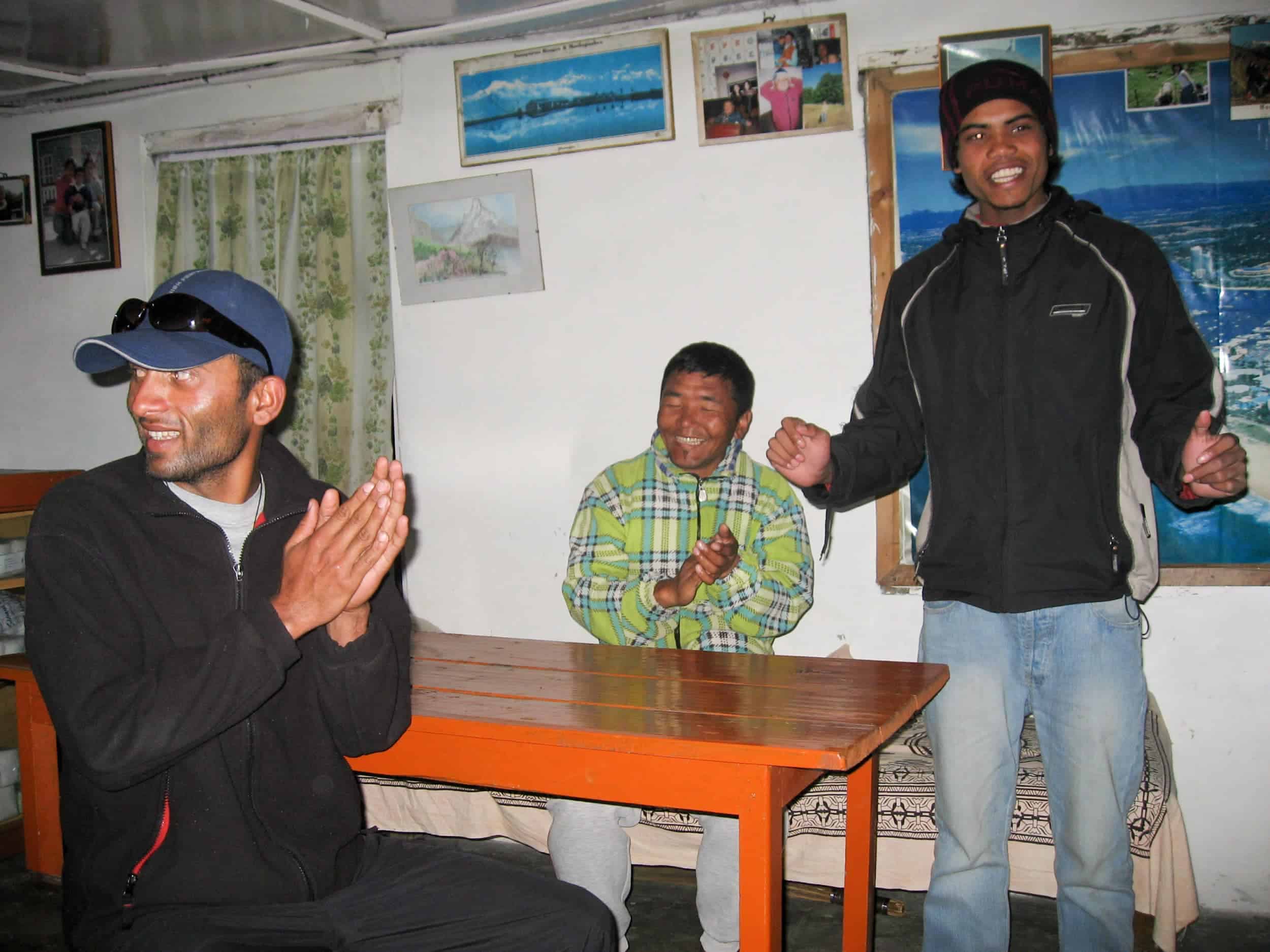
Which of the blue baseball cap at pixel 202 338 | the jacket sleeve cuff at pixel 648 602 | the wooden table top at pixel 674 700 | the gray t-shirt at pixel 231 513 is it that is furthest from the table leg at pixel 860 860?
the blue baseball cap at pixel 202 338

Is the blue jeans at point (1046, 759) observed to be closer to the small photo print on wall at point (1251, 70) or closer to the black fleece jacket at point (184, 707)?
the black fleece jacket at point (184, 707)

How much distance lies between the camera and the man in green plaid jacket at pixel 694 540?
282 cm

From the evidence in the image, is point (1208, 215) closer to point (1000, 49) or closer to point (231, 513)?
point (1000, 49)

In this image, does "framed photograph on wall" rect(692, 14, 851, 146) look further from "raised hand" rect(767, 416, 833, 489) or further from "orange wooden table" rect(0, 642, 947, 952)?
"orange wooden table" rect(0, 642, 947, 952)

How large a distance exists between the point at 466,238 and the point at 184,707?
2.63 m

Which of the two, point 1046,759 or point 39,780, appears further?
point 39,780

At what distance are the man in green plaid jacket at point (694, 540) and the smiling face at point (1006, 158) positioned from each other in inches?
42.0

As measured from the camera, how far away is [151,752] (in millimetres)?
1543

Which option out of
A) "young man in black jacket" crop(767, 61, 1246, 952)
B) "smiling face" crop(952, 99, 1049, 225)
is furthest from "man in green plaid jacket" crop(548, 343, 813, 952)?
"smiling face" crop(952, 99, 1049, 225)

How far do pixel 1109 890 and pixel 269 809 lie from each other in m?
1.66

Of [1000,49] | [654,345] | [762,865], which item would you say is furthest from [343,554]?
[1000,49]

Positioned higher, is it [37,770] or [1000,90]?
[1000,90]

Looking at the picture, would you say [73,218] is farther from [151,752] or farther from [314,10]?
[151,752]

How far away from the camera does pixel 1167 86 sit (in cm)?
302
